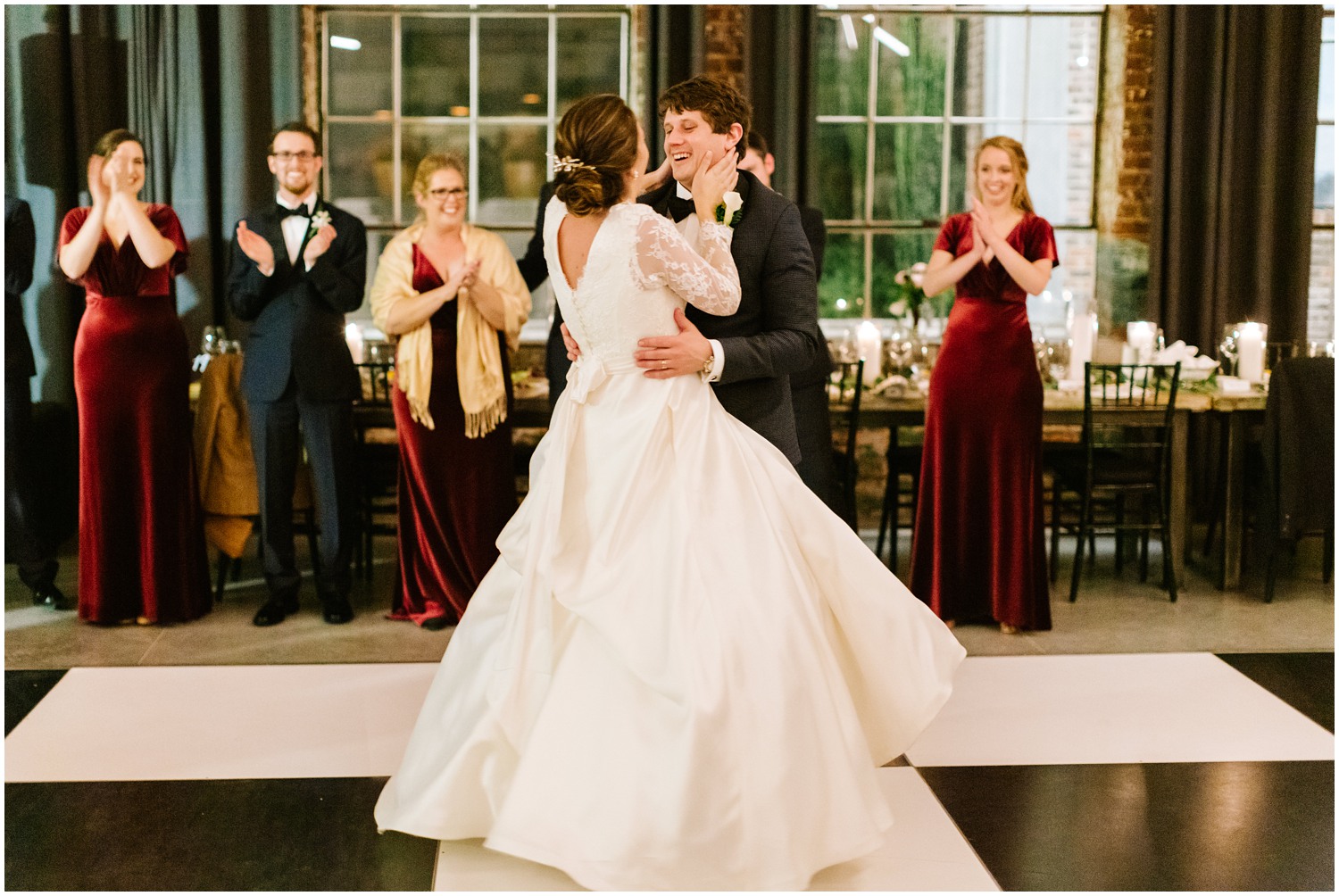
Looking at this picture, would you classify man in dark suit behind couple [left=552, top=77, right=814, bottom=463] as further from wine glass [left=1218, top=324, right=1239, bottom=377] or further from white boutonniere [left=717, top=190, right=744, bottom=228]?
wine glass [left=1218, top=324, right=1239, bottom=377]

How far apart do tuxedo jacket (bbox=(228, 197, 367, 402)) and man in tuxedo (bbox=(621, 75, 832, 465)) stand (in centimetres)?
181

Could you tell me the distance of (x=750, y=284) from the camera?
293 cm

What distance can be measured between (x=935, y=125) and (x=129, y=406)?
3.91m

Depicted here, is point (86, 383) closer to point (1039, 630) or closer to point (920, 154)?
point (1039, 630)

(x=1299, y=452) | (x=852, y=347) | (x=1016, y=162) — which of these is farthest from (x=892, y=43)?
(x=1299, y=452)

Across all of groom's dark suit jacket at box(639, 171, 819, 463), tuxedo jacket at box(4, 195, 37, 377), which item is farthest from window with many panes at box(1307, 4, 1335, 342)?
tuxedo jacket at box(4, 195, 37, 377)

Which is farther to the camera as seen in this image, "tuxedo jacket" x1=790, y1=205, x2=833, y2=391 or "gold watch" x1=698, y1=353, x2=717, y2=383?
"tuxedo jacket" x1=790, y1=205, x2=833, y2=391

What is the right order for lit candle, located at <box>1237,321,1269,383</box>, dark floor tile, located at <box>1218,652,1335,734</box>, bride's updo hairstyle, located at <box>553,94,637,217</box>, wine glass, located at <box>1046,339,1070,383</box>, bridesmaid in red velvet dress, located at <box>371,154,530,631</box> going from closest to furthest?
bride's updo hairstyle, located at <box>553,94,637,217</box>, dark floor tile, located at <box>1218,652,1335,734</box>, bridesmaid in red velvet dress, located at <box>371,154,530,631</box>, lit candle, located at <box>1237,321,1269,383</box>, wine glass, located at <box>1046,339,1070,383</box>

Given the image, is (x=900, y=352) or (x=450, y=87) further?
(x=450, y=87)

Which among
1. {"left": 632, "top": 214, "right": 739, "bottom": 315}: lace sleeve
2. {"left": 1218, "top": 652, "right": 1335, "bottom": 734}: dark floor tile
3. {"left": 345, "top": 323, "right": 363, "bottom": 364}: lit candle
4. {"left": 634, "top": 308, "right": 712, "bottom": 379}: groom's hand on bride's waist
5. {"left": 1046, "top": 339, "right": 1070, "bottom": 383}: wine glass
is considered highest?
{"left": 632, "top": 214, "right": 739, "bottom": 315}: lace sleeve

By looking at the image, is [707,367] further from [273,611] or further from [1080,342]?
[1080,342]

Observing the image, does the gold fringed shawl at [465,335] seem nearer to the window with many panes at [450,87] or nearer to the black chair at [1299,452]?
the window with many panes at [450,87]

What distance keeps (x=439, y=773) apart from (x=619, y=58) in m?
4.42

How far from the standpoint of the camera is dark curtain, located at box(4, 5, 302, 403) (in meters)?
5.68
